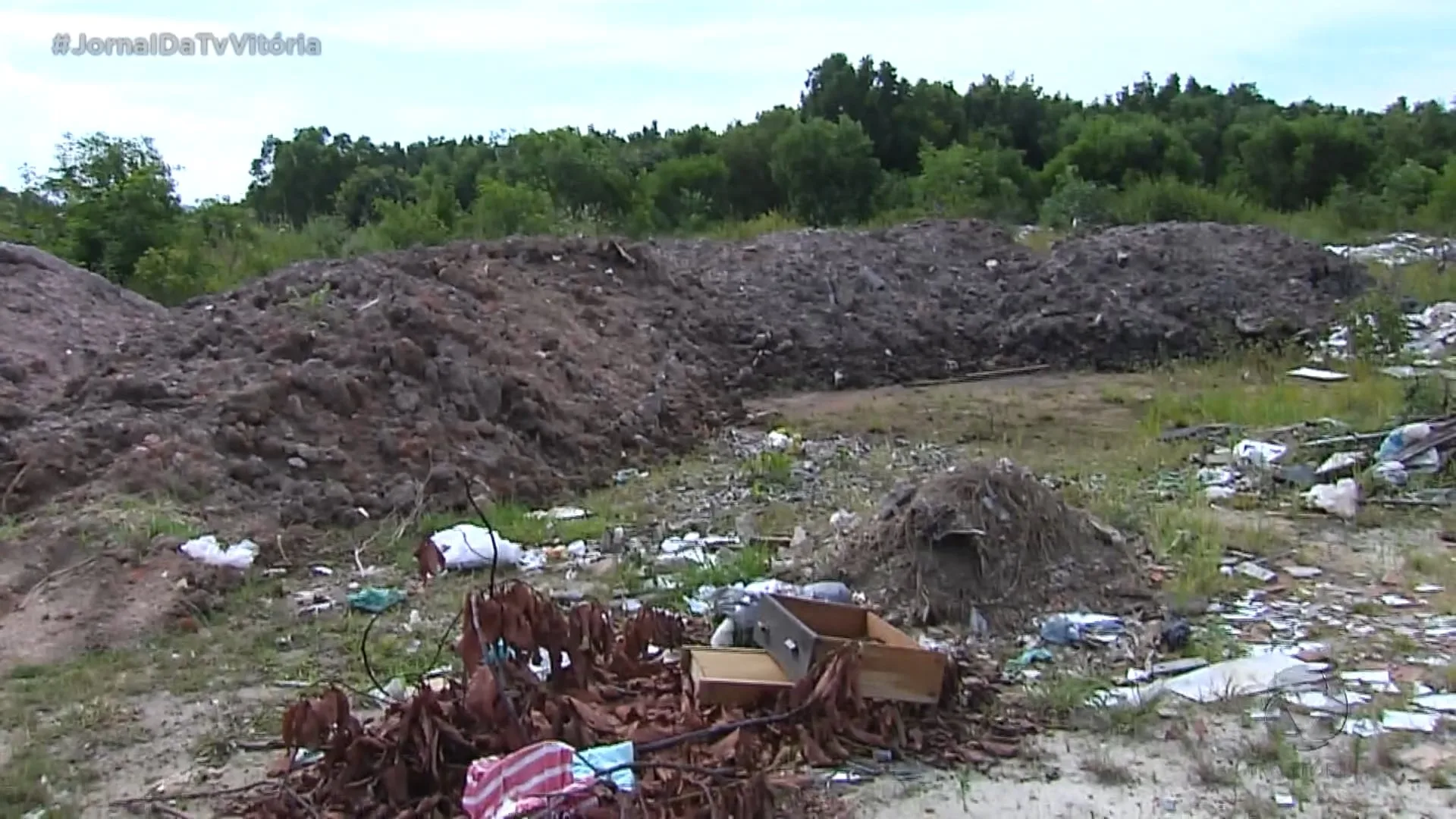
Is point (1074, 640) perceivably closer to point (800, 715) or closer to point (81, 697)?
point (800, 715)

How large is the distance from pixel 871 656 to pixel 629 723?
0.64 meters

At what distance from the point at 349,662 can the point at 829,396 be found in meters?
5.89

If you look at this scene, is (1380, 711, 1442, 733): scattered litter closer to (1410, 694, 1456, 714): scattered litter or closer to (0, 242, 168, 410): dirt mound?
(1410, 694, 1456, 714): scattered litter

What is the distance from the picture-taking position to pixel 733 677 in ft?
11.8

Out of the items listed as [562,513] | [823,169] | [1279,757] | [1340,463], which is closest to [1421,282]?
[1340,463]

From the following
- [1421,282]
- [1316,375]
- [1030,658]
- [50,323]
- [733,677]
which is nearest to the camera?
[733,677]

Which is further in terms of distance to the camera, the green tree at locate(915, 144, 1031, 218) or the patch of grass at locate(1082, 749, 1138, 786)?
the green tree at locate(915, 144, 1031, 218)

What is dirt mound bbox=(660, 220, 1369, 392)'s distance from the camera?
10.5 meters

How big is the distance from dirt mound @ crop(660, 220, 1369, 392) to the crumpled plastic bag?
439 centimetres

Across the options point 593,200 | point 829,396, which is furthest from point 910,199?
point 829,396

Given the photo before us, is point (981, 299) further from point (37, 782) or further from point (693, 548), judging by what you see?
point (37, 782)

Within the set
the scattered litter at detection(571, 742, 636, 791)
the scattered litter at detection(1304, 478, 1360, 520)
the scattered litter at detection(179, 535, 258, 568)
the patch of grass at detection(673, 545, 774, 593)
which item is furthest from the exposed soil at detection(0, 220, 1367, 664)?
the scattered litter at detection(1304, 478, 1360, 520)

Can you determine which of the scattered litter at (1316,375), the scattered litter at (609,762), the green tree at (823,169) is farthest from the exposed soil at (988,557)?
the green tree at (823,169)

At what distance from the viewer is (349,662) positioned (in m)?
4.39
